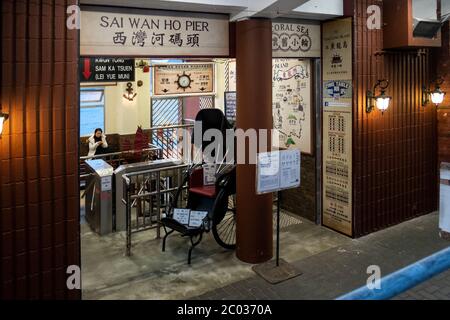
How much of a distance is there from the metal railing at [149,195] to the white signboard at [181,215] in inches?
18.9

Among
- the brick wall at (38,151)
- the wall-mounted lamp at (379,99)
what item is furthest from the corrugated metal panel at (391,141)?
the brick wall at (38,151)

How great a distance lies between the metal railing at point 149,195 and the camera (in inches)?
225

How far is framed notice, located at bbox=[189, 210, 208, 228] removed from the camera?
5.48 m

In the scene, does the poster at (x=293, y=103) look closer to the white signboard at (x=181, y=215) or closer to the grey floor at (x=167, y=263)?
the grey floor at (x=167, y=263)

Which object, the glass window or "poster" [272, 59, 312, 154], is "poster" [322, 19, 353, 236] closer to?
"poster" [272, 59, 312, 154]

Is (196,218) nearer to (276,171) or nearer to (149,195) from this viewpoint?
(149,195)

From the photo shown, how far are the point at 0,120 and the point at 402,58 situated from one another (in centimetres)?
557

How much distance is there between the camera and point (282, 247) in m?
5.96

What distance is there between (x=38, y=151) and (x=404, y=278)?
3.40 m

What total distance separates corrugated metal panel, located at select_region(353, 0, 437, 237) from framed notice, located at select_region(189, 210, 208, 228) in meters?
2.27

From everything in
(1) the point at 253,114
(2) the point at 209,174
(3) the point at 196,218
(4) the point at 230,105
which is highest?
(4) the point at 230,105

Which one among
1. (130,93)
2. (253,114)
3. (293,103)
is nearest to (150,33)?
(253,114)

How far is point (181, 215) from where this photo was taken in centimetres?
559
